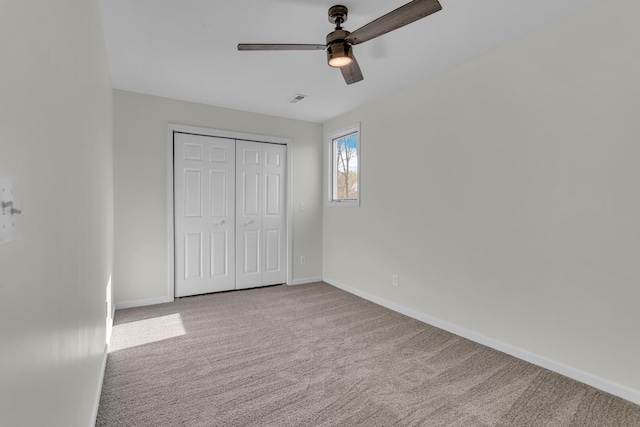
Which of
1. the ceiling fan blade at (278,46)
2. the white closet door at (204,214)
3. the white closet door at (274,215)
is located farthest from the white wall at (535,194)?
the white closet door at (204,214)

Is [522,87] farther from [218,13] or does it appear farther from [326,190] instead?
[326,190]

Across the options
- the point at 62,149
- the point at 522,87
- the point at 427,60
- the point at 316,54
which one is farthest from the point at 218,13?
the point at 522,87

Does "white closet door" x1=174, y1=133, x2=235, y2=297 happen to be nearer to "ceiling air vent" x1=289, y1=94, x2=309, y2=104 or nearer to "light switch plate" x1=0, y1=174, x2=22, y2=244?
"ceiling air vent" x1=289, y1=94, x2=309, y2=104

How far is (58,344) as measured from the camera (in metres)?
1.00

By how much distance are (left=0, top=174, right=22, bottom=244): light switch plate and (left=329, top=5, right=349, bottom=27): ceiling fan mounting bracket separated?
2.05 m

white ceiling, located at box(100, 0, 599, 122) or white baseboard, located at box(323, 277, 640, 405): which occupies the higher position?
white ceiling, located at box(100, 0, 599, 122)

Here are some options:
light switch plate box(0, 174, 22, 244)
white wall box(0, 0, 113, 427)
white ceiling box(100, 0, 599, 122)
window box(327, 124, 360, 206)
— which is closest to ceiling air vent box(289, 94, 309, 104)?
white ceiling box(100, 0, 599, 122)

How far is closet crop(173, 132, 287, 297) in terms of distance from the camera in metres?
4.02

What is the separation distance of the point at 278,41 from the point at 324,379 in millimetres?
2565

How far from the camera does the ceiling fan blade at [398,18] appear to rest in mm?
1664

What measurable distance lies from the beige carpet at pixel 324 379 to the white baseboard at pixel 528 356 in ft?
0.22

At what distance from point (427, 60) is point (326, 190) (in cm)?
246

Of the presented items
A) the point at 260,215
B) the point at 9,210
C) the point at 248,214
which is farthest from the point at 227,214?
the point at 9,210

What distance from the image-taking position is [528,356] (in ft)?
8.00
